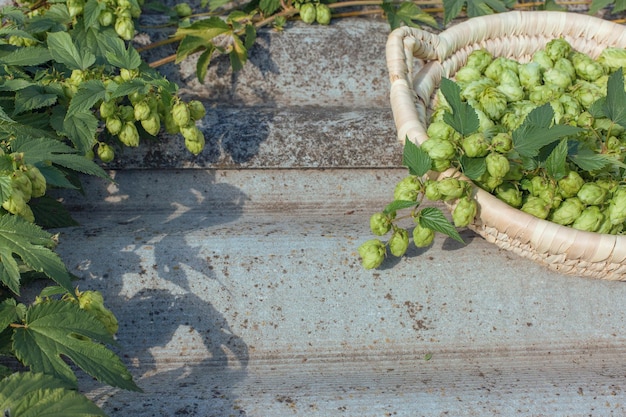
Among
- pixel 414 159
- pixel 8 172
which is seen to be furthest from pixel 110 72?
pixel 414 159

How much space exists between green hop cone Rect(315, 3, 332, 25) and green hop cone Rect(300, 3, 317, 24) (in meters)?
0.02

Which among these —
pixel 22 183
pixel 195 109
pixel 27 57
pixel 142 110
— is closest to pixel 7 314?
pixel 22 183

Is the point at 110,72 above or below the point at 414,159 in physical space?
above

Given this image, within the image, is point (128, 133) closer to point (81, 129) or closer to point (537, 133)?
point (81, 129)

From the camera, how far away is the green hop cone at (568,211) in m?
2.16

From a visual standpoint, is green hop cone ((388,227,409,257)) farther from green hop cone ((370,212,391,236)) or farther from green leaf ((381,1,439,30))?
green leaf ((381,1,439,30))

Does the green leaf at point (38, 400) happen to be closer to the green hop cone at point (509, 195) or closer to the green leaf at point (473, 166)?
the green leaf at point (473, 166)

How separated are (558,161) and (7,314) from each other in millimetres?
1715

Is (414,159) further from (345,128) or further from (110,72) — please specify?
(110,72)

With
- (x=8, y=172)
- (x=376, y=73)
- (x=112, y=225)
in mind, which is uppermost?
(x=8, y=172)

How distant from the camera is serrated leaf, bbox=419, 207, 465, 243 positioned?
83.0 inches

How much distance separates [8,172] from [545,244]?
166 centimetres

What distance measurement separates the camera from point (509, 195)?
221cm

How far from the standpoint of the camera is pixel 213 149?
Result: 2715 millimetres
